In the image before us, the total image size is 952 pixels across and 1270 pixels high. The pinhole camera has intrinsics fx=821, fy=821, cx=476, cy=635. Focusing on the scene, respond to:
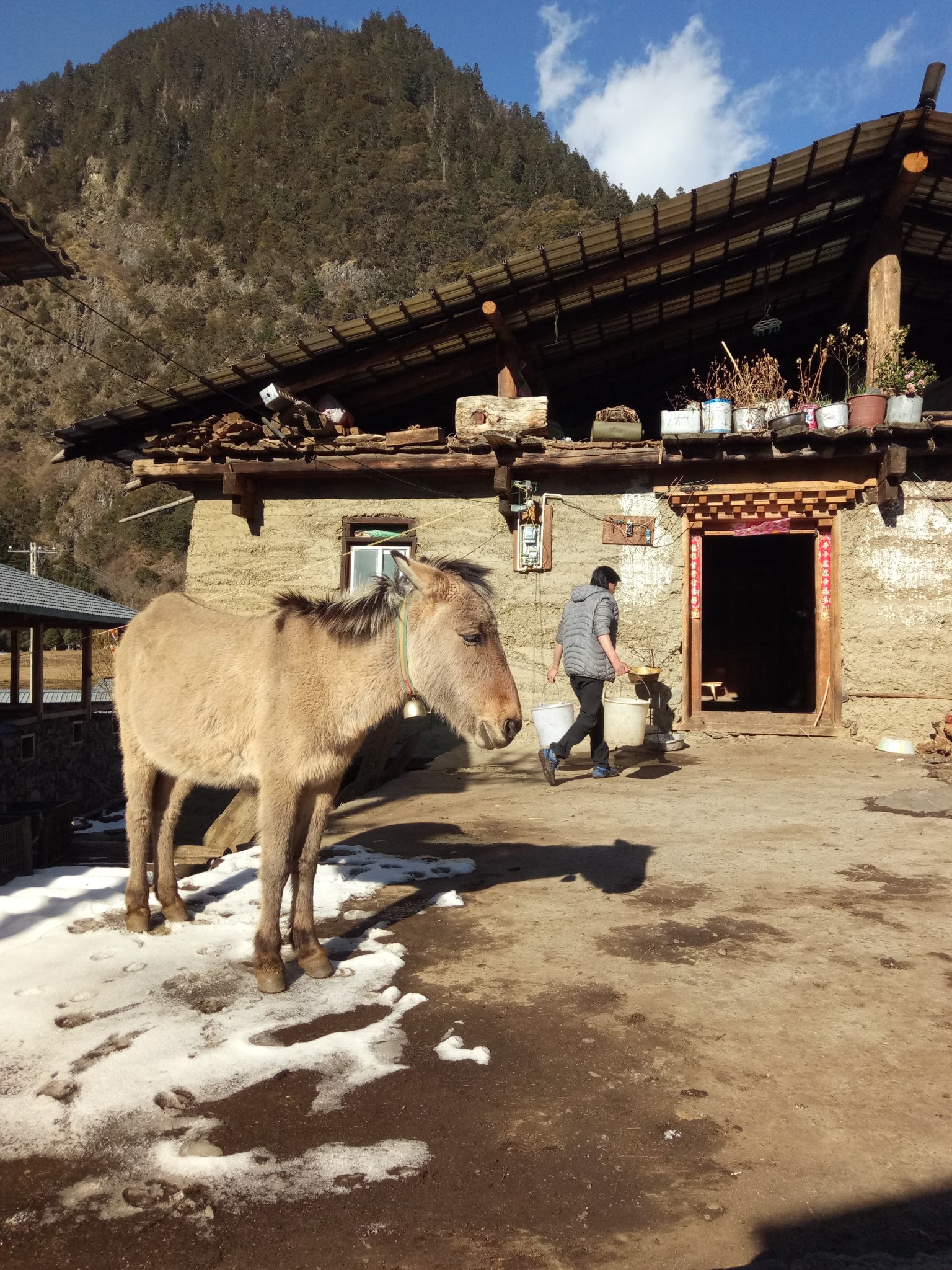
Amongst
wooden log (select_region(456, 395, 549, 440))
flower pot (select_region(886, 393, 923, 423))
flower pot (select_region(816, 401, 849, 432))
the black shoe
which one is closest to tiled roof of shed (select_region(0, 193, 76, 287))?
wooden log (select_region(456, 395, 549, 440))

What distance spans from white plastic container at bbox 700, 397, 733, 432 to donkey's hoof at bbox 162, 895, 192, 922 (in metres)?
8.32

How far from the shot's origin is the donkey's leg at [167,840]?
4.40 metres

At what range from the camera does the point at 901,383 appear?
32.4ft

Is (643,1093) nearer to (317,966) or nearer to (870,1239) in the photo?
(870,1239)

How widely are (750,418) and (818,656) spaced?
10.3 feet

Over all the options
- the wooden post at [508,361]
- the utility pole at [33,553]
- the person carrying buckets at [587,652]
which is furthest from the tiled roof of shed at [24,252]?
the utility pole at [33,553]

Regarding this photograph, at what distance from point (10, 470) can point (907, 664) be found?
78.9 m

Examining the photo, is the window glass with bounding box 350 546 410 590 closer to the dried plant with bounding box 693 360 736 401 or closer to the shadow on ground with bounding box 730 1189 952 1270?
the dried plant with bounding box 693 360 736 401

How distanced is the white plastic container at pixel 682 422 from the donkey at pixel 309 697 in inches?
277

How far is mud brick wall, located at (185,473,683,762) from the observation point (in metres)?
10.5

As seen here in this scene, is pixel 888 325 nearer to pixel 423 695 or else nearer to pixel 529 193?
pixel 423 695

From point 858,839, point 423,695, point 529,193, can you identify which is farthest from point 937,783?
point 529,193

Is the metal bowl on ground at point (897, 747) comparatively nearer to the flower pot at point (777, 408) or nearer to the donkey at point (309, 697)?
the flower pot at point (777, 408)

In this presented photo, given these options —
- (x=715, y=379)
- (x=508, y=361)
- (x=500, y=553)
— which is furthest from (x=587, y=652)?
(x=715, y=379)
